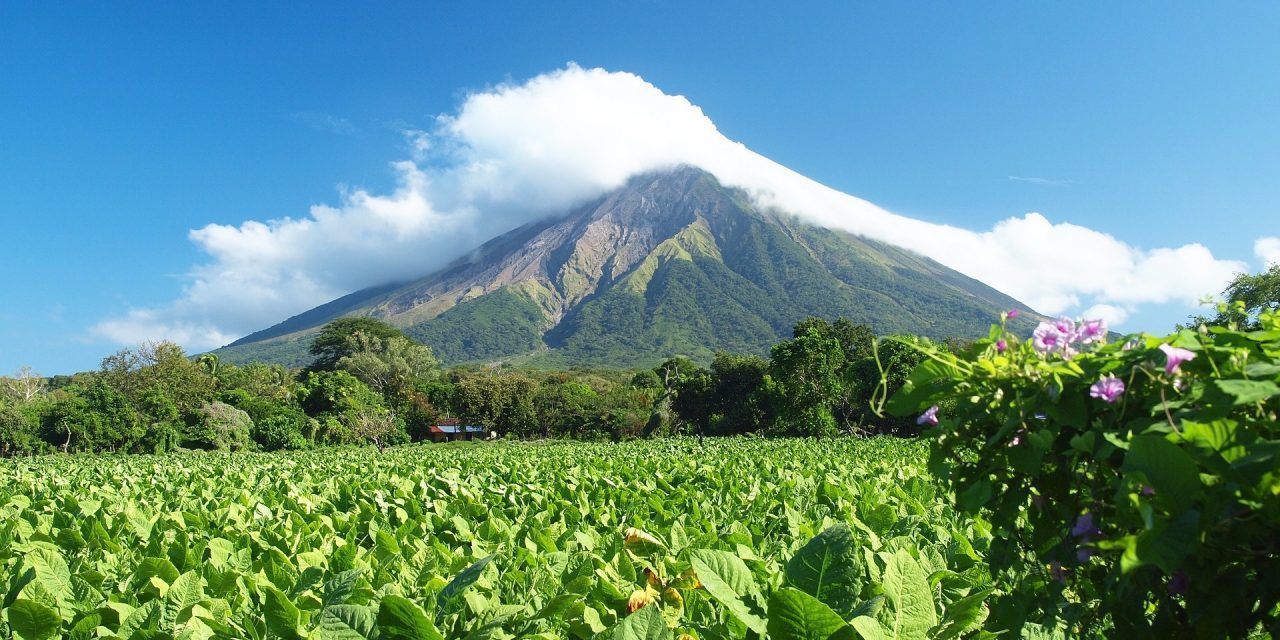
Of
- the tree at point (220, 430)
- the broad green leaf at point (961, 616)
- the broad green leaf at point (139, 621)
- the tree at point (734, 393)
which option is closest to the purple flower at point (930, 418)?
the broad green leaf at point (961, 616)

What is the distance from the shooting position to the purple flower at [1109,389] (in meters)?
1.40

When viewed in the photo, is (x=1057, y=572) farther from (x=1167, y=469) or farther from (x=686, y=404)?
(x=686, y=404)

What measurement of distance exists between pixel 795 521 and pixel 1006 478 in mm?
1606

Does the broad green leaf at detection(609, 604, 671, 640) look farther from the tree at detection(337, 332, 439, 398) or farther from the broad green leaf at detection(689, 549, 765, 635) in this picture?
the tree at detection(337, 332, 439, 398)

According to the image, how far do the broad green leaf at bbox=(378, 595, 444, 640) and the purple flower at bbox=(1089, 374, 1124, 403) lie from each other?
53.3 inches

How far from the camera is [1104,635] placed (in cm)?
174

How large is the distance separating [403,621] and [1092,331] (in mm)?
1585

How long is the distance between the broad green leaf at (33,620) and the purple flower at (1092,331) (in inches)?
100

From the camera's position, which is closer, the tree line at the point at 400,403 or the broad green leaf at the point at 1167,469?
the broad green leaf at the point at 1167,469

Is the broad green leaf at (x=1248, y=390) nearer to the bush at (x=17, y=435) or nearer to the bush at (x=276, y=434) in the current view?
the bush at (x=276, y=434)

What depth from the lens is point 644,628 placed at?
1.31m

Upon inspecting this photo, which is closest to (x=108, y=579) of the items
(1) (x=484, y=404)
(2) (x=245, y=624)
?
(2) (x=245, y=624)

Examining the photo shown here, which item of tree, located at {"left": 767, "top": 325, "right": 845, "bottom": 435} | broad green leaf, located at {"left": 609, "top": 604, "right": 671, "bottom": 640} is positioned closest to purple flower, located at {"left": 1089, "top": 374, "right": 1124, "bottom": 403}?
broad green leaf, located at {"left": 609, "top": 604, "right": 671, "bottom": 640}

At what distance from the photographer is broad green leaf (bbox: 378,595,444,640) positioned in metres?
1.29
